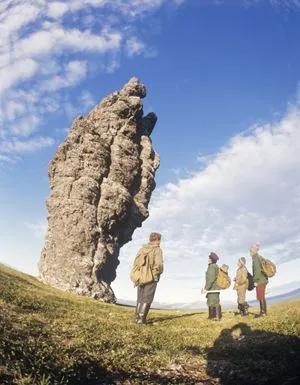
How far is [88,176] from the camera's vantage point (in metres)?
56.4

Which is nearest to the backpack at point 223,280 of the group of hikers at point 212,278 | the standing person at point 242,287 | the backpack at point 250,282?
the group of hikers at point 212,278

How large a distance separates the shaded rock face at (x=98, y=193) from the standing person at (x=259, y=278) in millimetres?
28858

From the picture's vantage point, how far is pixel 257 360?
13516 mm

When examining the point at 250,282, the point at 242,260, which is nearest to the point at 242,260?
the point at 242,260

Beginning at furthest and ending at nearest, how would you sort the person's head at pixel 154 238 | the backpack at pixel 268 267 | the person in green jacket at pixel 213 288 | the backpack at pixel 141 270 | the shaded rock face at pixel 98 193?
the shaded rock face at pixel 98 193, the person in green jacket at pixel 213 288, the backpack at pixel 268 267, the person's head at pixel 154 238, the backpack at pixel 141 270

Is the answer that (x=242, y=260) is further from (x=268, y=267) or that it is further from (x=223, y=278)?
(x=268, y=267)

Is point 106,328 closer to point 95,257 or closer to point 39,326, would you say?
point 39,326

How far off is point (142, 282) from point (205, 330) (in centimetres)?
437

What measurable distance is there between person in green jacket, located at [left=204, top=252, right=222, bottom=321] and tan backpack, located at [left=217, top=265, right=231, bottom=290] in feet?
0.96

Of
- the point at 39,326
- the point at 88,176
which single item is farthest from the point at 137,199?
the point at 39,326

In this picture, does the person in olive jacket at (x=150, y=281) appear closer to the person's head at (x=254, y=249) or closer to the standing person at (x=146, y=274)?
the standing person at (x=146, y=274)

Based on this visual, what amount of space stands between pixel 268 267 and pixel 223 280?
3316 mm

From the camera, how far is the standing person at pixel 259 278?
25.6 meters

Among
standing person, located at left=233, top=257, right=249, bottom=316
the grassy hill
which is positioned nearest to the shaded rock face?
standing person, located at left=233, top=257, right=249, bottom=316
